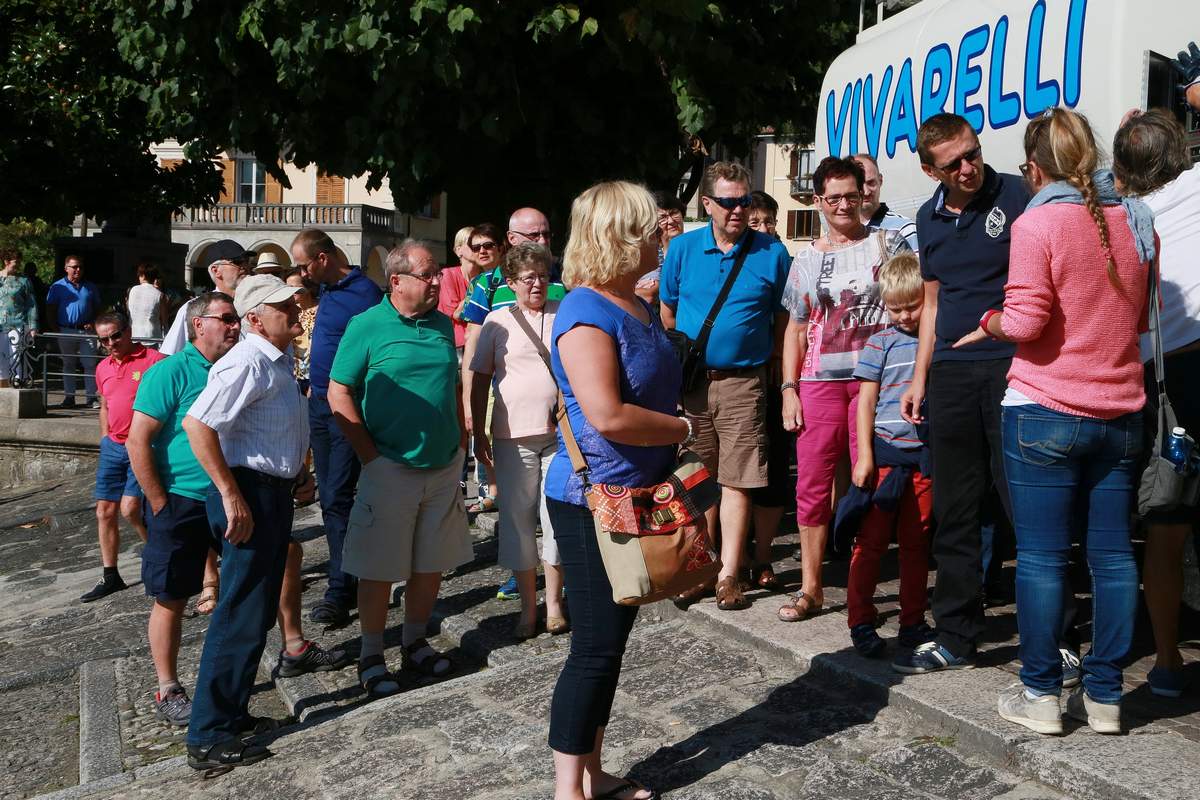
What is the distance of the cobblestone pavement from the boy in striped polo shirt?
17.2 inches

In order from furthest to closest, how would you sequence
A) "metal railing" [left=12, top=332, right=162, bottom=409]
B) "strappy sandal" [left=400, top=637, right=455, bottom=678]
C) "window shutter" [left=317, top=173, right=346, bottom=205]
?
"window shutter" [left=317, top=173, right=346, bottom=205] → "metal railing" [left=12, top=332, right=162, bottom=409] → "strappy sandal" [left=400, top=637, right=455, bottom=678]

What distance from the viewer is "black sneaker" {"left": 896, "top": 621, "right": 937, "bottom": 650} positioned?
469 cm

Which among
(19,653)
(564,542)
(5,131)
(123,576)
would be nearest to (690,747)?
(564,542)

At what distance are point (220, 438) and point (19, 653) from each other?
3.47 m

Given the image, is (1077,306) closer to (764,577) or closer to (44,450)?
(764,577)

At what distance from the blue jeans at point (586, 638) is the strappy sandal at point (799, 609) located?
169cm

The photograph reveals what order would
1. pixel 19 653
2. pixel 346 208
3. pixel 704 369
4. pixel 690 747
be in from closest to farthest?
pixel 690 747, pixel 704 369, pixel 19 653, pixel 346 208

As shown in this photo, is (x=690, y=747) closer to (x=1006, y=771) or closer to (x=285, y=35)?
(x=1006, y=771)

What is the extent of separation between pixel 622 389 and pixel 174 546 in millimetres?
2725

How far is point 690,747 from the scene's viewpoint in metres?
4.26

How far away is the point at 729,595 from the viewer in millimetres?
5438

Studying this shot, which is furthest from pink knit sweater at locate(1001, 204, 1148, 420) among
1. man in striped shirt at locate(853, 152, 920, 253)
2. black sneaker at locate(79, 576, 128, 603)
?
black sneaker at locate(79, 576, 128, 603)

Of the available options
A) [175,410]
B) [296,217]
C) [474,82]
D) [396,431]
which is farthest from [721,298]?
[296,217]

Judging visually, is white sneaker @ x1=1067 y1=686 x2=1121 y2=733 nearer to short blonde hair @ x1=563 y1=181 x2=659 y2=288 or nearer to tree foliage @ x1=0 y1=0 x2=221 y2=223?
short blonde hair @ x1=563 y1=181 x2=659 y2=288
